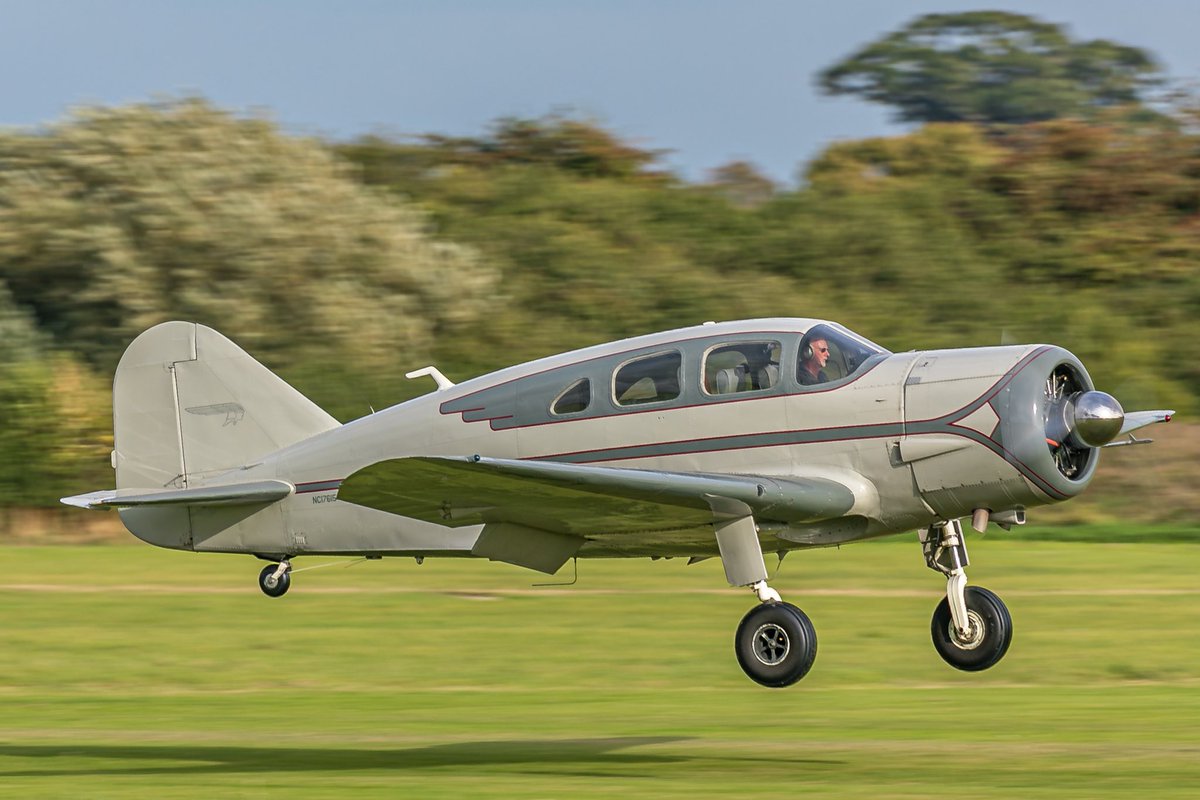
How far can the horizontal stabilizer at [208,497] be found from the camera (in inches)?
521

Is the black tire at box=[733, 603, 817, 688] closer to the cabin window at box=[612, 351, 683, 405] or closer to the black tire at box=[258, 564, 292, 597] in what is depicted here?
the cabin window at box=[612, 351, 683, 405]

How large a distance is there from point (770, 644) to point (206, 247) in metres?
26.5

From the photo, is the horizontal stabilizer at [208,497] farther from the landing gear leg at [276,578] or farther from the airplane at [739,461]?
the landing gear leg at [276,578]

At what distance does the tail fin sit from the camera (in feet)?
46.7

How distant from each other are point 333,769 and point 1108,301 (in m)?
28.1

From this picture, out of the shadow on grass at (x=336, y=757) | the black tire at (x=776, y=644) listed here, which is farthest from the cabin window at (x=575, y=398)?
the shadow on grass at (x=336, y=757)

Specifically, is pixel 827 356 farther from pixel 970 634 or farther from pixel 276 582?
pixel 276 582

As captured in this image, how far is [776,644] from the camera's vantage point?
11.6m

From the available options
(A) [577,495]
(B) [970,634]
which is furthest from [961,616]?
(A) [577,495]

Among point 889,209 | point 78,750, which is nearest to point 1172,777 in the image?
point 78,750

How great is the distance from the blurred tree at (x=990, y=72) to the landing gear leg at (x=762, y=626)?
6317cm

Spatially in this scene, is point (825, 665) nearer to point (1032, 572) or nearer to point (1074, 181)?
point (1032, 572)

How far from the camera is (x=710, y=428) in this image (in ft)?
→ 39.0

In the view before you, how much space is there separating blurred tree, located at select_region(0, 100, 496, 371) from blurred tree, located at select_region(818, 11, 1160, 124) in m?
41.6
